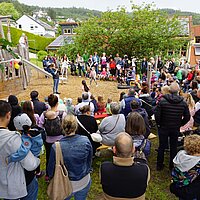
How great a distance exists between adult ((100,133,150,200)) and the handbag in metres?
0.63

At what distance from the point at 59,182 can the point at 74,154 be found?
16.0 inches

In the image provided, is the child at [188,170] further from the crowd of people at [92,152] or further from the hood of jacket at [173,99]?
the hood of jacket at [173,99]

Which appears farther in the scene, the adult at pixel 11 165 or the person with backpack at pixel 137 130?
the person with backpack at pixel 137 130

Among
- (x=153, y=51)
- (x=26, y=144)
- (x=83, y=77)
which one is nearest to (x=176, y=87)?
(x=26, y=144)

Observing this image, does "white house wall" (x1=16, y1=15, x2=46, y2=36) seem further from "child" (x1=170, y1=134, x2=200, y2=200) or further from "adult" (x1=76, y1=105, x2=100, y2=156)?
"child" (x1=170, y1=134, x2=200, y2=200)

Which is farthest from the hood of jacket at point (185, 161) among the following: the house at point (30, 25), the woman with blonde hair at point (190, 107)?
the house at point (30, 25)

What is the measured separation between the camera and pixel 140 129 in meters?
3.40

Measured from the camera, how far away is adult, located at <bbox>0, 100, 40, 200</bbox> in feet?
7.66

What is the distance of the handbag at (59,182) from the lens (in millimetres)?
2736

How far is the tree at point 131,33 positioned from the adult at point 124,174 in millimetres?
16416

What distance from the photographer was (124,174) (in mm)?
2275

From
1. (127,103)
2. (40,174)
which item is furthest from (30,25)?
(40,174)

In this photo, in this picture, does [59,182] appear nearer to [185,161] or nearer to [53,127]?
[53,127]

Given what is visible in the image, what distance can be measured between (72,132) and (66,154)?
10.6 inches
